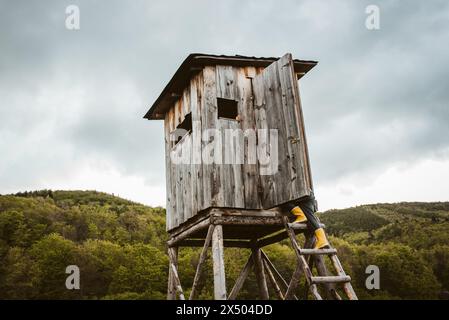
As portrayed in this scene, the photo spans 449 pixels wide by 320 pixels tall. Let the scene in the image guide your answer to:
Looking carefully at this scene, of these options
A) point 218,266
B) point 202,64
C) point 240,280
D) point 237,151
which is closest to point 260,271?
point 240,280

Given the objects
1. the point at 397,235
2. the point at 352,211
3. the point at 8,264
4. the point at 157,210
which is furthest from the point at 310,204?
the point at 352,211

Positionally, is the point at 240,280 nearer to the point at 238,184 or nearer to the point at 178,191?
the point at 178,191

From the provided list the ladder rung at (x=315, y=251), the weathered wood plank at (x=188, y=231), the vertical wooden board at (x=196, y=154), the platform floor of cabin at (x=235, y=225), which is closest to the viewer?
the ladder rung at (x=315, y=251)

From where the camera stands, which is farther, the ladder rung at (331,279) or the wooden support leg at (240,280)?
the wooden support leg at (240,280)

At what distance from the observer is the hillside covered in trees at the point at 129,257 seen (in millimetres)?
36781

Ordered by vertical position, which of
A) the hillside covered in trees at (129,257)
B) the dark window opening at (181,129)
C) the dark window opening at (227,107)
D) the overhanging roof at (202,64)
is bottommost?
the hillside covered in trees at (129,257)

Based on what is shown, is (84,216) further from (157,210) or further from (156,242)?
(157,210)

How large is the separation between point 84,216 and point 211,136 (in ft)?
157

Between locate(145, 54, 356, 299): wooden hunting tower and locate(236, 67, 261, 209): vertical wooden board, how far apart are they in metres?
0.02

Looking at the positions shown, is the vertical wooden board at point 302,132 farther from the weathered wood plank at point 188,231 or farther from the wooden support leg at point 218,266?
the weathered wood plank at point 188,231

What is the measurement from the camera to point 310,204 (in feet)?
26.7

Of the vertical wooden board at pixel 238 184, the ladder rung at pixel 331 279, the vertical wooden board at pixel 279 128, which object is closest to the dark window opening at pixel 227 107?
the vertical wooden board at pixel 279 128

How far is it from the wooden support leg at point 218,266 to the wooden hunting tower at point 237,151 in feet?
0.06

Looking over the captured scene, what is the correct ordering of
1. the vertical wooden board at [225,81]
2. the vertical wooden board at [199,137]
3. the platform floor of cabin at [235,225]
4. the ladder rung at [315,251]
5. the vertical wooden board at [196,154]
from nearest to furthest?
the ladder rung at [315,251]
the platform floor of cabin at [235,225]
the vertical wooden board at [199,137]
the vertical wooden board at [196,154]
the vertical wooden board at [225,81]
